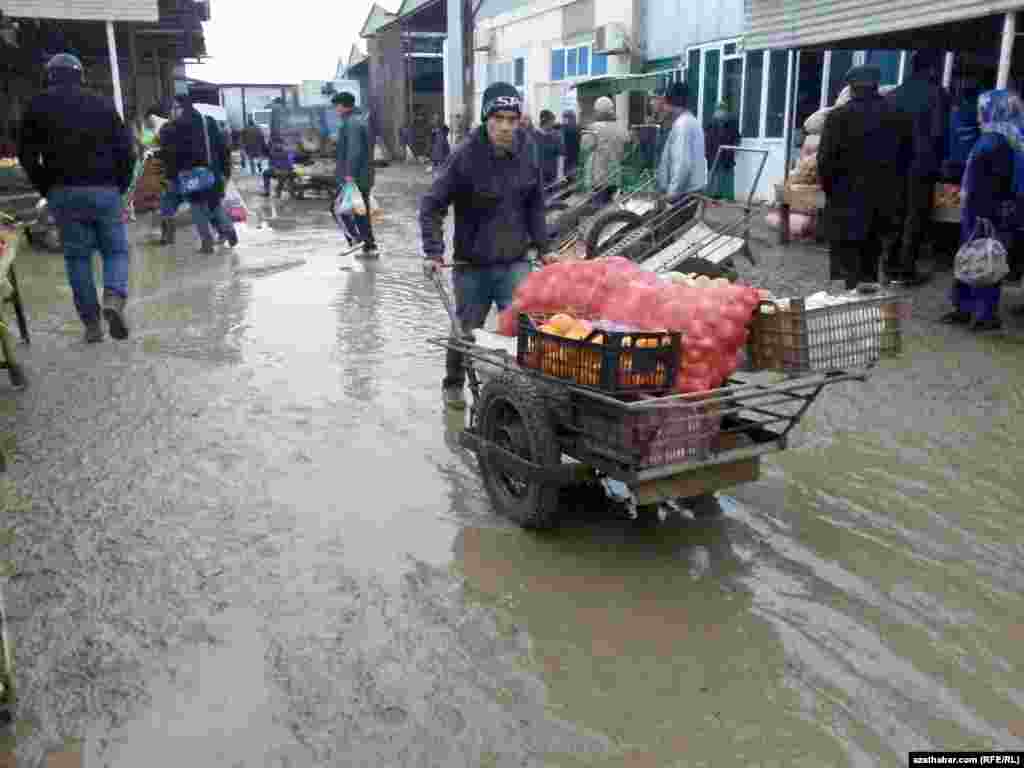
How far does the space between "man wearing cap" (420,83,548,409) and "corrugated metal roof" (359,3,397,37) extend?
38.5 m

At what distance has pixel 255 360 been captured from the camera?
23.2 ft

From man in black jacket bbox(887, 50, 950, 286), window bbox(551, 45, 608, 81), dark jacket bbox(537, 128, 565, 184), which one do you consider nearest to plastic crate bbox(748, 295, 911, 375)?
man in black jacket bbox(887, 50, 950, 286)

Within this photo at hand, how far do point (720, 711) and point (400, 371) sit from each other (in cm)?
426

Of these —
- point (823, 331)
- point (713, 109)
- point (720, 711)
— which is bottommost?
point (720, 711)

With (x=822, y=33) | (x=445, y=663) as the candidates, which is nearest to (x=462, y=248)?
(x=445, y=663)

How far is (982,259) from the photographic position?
723 cm

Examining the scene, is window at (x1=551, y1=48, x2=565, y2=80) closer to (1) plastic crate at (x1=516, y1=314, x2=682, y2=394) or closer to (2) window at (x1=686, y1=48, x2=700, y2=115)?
(2) window at (x1=686, y1=48, x2=700, y2=115)

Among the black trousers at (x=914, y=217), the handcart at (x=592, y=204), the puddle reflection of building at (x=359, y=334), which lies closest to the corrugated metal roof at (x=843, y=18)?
the black trousers at (x=914, y=217)

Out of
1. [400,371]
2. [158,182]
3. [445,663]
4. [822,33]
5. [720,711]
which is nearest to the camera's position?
[720,711]

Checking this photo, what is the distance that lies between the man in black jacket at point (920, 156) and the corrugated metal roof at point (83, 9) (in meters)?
12.4

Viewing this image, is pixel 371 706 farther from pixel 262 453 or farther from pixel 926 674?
pixel 262 453

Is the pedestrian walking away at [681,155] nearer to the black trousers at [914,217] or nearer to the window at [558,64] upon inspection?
the black trousers at [914,217]

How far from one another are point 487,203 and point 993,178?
432 centimetres

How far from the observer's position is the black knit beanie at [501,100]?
16.5ft
